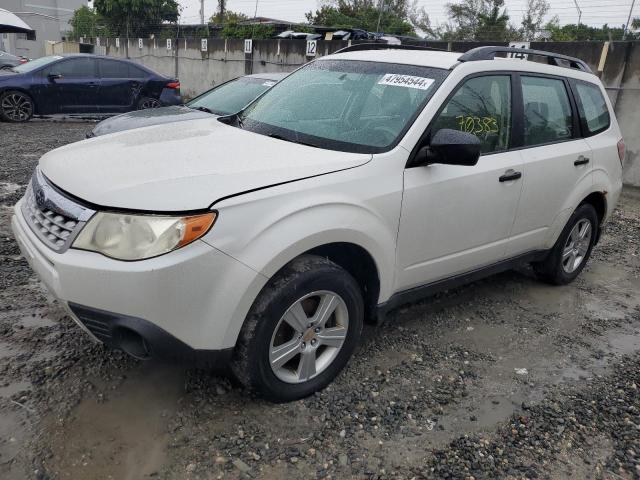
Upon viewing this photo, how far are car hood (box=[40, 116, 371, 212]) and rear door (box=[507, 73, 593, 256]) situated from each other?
4.89 ft

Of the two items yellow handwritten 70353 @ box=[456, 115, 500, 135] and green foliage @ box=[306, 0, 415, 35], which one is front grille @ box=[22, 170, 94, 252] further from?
green foliage @ box=[306, 0, 415, 35]

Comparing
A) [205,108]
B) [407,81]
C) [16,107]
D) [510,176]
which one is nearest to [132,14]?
[16,107]

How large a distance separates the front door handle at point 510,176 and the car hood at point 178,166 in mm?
1089

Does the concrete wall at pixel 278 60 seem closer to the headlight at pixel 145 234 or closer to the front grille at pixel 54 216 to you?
the headlight at pixel 145 234

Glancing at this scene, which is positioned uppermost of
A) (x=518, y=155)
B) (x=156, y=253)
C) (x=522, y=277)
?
(x=518, y=155)

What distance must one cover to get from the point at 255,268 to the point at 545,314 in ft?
8.90

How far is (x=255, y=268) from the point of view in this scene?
2.36m

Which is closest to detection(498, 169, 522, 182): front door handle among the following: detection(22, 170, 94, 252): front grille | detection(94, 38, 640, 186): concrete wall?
detection(22, 170, 94, 252): front grille

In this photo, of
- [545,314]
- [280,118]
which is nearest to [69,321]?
[280,118]

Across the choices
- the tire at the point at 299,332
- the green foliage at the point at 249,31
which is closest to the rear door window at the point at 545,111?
the tire at the point at 299,332

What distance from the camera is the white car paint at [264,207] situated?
2256mm

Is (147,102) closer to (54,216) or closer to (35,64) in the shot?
(35,64)

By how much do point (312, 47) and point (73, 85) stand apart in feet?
18.3

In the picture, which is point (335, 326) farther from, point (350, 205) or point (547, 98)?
point (547, 98)
